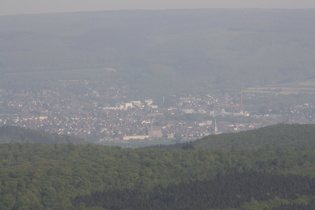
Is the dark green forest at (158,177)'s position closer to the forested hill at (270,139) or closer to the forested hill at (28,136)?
the forested hill at (270,139)

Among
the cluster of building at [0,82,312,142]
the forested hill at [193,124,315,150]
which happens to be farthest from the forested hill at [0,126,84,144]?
the forested hill at [193,124,315,150]

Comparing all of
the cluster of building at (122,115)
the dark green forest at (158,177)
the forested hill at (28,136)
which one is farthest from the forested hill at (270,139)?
the cluster of building at (122,115)

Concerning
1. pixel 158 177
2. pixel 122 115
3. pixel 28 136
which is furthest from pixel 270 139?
pixel 122 115

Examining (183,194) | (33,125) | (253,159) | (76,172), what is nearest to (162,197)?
(183,194)

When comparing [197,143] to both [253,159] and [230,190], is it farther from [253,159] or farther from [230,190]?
[230,190]

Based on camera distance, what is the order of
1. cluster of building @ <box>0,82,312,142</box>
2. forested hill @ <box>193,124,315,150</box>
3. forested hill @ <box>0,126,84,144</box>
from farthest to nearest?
cluster of building @ <box>0,82,312,142</box> < forested hill @ <box>0,126,84,144</box> < forested hill @ <box>193,124,315,150</box>

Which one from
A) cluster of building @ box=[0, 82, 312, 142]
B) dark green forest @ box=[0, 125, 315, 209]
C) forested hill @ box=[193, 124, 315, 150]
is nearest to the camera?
dark green forest @ box=[0, 125, 315, 209]

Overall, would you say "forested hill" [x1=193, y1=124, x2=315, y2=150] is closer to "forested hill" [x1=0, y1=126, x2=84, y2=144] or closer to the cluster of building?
"forested hill" [x1=0, y1=126, x2=84, y2=144]
